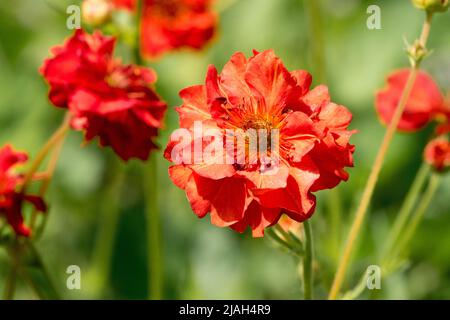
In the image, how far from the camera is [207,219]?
5.86 ft

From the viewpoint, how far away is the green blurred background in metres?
1.58

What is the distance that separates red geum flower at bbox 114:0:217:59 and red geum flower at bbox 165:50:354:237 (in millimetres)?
787

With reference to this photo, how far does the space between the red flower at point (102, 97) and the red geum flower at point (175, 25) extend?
0.58 m

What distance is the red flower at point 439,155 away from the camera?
1.22 m

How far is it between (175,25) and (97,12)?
48cm

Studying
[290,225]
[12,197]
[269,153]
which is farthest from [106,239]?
[269,153]

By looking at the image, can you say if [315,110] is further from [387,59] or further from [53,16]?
[53,16]

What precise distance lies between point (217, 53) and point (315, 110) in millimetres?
1236

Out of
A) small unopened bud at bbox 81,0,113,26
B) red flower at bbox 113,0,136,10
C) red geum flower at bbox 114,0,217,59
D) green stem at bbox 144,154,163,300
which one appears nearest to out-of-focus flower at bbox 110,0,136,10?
red flower at bbox 113,0,136,10

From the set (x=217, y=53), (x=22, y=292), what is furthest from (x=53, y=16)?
(x=22, y=292)

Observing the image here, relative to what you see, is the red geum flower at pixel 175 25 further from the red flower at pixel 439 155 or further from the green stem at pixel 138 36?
the red flower at pixel 439 155

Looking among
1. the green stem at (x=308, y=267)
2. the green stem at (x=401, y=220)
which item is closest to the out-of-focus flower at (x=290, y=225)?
the green stem at (x=308, y=267)

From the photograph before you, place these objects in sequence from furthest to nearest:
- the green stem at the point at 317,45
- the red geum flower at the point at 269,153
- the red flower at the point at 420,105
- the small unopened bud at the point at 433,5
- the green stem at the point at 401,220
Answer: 1. the green stem at the point at 317,45
2. the red flower at the point at 420,105
3. the green stem at the point at 401,220
4. the small unopened bud at the point at 433,5
5. the red geum flower at the point at 269,153

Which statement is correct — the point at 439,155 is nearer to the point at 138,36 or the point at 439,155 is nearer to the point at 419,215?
the point at 419,215
